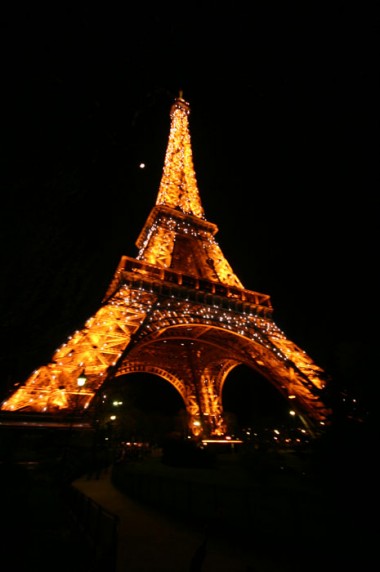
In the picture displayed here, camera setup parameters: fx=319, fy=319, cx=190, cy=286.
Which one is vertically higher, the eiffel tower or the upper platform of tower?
the upper platform of tower

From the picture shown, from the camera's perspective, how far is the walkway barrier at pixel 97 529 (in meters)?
3.38

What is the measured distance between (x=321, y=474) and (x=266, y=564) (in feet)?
7.63

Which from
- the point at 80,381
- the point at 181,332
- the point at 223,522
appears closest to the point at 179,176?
the point at 181,332

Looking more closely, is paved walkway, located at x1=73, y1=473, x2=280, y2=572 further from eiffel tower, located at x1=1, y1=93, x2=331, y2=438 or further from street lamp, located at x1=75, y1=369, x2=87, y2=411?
street lamp, located at x1=75, y1=369, x2=87, y2=411

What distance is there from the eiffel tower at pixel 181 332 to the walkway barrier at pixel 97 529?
3.17 meters

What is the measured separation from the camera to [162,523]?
7.04 m

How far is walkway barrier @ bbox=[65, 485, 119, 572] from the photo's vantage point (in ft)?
11.1

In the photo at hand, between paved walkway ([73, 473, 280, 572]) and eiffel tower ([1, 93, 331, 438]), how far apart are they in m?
2.56

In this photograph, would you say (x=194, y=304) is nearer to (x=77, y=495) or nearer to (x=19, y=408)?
(x=19, y=408)

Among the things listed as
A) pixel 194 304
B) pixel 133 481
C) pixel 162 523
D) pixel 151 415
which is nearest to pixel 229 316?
pixel 194 304

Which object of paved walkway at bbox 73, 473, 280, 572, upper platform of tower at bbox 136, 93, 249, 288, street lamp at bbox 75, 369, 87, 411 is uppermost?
upper platform of tower at bbox 136, 93, 249, 288

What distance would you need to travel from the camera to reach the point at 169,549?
5.51 meters

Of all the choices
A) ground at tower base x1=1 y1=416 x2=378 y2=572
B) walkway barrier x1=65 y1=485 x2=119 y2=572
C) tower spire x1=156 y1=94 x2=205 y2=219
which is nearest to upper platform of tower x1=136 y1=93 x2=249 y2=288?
tower spire x1=156 y1=94 x2=205 y2=219

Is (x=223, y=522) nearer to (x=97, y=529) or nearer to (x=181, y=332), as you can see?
(x=97, y=529)
